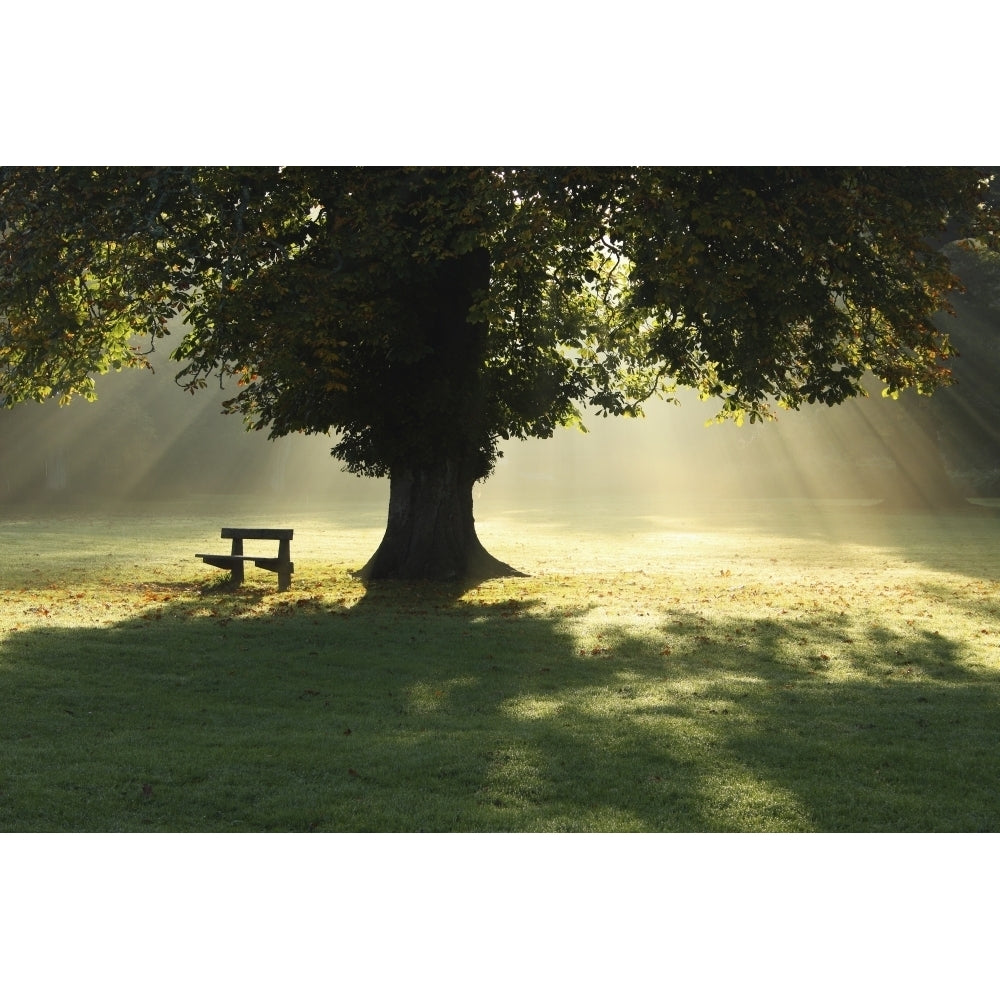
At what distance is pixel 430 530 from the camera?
20.3 metres

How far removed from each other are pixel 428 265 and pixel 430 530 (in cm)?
536

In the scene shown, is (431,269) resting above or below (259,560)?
above

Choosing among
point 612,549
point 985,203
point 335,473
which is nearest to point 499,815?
point 985,203

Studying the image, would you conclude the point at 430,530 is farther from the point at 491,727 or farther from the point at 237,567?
the point at 491,727

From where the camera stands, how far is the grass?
7.05m

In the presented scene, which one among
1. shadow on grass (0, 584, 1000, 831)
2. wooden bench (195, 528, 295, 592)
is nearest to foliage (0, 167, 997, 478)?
wooden bench (195, 528, 295, 592)

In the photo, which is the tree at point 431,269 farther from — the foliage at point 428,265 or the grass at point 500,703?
the grass at point 500,703

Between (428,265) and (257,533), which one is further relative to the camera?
(257,533)

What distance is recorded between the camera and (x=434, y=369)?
18.8m

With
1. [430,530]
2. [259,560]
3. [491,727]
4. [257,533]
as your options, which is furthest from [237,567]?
[491,727]

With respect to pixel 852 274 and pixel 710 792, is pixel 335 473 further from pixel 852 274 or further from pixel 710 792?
pixel 710 792

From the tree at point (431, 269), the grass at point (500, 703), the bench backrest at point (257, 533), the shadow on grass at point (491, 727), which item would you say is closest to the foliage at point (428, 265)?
the tree at point (431, 269)

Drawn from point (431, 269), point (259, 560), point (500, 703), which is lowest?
point (500, 703)

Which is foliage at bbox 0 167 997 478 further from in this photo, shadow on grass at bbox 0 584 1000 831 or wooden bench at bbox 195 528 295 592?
shadow on grass at bbox 0 584 1000 831
